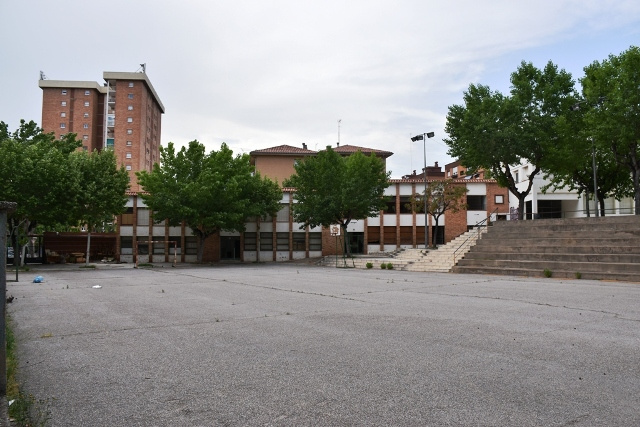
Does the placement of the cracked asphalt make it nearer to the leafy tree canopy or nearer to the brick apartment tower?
the leafy tree canopy

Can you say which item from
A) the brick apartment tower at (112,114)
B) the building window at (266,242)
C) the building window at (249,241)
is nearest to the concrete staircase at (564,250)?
the building window at (266,242)

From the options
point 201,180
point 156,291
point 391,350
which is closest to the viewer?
point 391,350

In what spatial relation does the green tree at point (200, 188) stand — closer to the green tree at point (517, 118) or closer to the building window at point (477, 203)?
the green tree at point (517, 118)

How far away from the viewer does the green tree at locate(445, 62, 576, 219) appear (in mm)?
32500

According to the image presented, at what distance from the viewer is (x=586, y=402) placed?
434cm

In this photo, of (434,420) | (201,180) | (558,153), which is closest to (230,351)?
(434,420)

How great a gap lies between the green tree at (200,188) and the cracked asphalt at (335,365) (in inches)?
1074

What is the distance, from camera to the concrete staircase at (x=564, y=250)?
20.6m

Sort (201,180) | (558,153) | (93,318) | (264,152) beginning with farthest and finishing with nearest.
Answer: (264,152), (201,180), (558,153), (93,318)

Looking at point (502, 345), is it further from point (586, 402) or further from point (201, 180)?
point (201, 180)

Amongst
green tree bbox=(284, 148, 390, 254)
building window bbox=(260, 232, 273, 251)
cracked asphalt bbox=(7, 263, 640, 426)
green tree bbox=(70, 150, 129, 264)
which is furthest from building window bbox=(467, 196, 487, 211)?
cracked asphalt bbox=(7, 263, 640, 426)

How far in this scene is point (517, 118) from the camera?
108 ft

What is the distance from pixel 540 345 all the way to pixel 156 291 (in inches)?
486

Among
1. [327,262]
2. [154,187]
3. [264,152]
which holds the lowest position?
[327,262]
